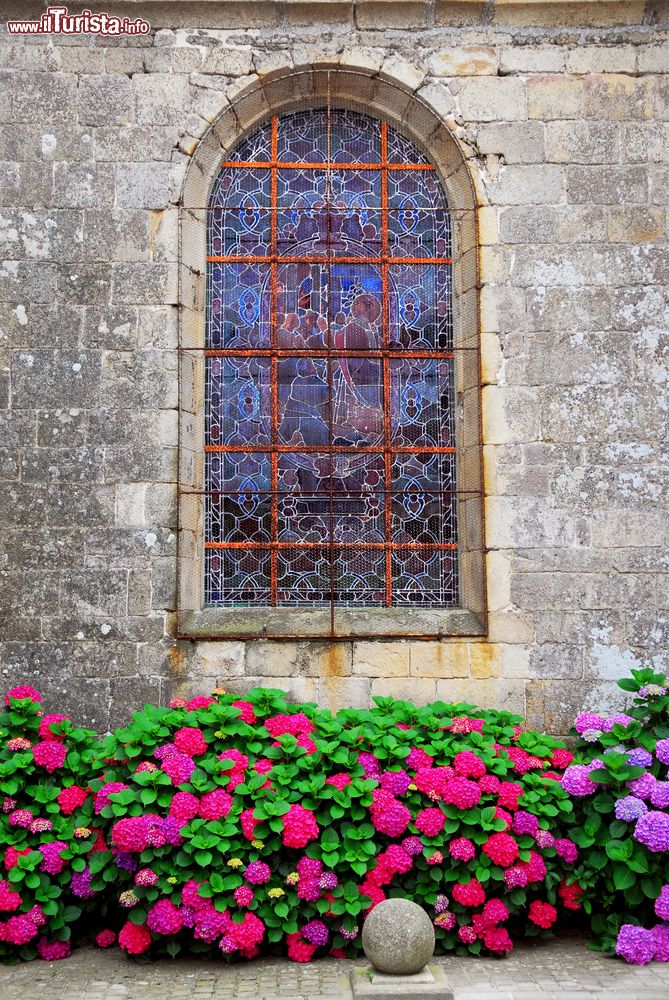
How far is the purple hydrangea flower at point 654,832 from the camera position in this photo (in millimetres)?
3850

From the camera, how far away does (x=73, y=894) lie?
4.13 metres

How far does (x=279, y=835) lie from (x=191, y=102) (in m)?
3.90

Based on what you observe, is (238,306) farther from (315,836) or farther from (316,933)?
(316,933)

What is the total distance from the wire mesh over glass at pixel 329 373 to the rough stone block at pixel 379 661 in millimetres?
315

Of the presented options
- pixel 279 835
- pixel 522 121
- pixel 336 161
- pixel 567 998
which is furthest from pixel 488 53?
pixel 567 998

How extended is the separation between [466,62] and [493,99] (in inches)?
10.7

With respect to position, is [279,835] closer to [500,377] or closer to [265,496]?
[265,496]

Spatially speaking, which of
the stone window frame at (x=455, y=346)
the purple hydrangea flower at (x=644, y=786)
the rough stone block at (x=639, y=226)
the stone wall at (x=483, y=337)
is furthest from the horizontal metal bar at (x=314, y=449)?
the purple hydrangea flower at (x=644, y=786)

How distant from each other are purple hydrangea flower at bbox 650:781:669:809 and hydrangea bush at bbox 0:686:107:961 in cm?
246

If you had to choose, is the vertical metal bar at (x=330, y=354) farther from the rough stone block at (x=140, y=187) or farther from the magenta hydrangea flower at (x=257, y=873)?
the magenta hydrangea flower at (x=257, y=873)

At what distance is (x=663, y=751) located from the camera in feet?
13.5

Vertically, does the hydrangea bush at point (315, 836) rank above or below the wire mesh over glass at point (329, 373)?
below

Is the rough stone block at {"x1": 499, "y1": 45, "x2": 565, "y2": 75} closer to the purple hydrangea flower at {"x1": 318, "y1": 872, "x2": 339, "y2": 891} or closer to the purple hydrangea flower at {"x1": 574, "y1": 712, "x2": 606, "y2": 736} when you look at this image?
the purple hydrangea flower at {"x1": 574, "y1": 712, "x2": 606, "y2": 736}

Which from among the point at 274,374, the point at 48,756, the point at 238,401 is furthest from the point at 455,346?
the point at 48,756
